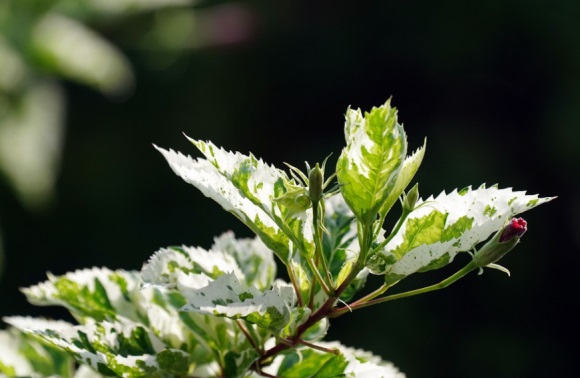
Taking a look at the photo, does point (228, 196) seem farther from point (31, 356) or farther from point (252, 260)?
point (31, 356)

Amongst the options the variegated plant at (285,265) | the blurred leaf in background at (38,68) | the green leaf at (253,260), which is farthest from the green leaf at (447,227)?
the blurred leaf in background at (38,68)

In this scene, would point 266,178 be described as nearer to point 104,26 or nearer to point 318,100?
point 104,26

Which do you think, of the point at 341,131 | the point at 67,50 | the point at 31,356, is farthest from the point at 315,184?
the point at 341,131

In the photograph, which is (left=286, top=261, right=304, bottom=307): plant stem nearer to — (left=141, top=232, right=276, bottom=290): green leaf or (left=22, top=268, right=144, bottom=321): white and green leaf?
(left=141, top=232, right=276, bottom=290): green leaf

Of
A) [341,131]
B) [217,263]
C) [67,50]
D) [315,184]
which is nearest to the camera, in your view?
[315,184]

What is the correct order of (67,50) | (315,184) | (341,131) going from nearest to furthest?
(315,184) < (67,50) < (341,131)

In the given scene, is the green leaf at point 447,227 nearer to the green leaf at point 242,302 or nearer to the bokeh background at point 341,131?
the green leaf at point 242,302

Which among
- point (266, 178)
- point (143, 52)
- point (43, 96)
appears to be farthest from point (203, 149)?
point (143, 52)
